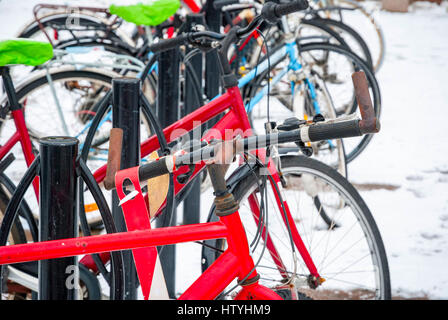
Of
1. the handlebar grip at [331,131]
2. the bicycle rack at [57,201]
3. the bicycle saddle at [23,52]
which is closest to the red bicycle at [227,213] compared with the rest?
the handlebar grip at [331,131]

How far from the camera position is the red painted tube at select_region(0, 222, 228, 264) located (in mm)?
1575

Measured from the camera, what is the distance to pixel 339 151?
380cm

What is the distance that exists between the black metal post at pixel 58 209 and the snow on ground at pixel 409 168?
1373mm

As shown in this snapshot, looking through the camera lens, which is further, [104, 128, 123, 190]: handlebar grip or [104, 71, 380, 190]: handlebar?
[104, 128, 123, 190]: handlebar grip

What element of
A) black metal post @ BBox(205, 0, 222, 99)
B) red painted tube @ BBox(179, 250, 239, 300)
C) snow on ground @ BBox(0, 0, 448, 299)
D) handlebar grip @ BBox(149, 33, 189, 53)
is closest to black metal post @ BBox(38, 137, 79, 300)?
red painted tube @ BBox(179, 250, 239, 300)

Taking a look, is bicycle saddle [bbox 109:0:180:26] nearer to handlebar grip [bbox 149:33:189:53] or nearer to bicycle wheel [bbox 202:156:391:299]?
handlebar grip [bbox 149:33:189:53]

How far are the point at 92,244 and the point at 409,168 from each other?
3.82 meters

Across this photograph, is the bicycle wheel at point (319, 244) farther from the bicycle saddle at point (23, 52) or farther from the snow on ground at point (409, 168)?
the bicycle saddle at point (23, 52)

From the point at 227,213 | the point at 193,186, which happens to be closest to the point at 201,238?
the point at 227,213

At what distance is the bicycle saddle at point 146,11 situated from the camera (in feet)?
10.2

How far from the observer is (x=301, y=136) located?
4.98 feet

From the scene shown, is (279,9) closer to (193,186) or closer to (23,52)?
(23,52)

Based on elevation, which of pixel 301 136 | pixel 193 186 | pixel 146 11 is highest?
pixel 146 11

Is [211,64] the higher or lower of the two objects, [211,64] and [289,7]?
the lower
